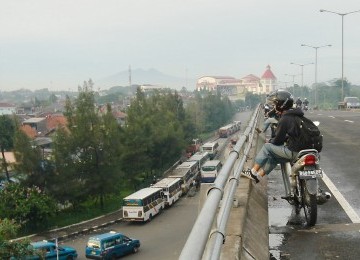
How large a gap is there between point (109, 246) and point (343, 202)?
24980 mm

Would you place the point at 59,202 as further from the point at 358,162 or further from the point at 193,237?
the point at 193,237

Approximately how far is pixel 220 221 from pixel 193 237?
1.05m

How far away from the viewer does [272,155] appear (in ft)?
20.9

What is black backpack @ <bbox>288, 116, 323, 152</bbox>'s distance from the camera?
237 inches

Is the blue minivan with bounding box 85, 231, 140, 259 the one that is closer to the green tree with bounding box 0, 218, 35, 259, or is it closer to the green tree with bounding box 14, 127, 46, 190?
the green tree with bounding box 0, 218, 35, 259

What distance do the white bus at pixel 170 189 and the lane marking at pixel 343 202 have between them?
1471 inches

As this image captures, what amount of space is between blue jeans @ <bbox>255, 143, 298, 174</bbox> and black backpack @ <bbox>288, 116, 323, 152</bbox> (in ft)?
0.60

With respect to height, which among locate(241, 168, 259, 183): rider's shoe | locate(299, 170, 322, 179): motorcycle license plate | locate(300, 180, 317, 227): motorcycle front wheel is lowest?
locate(300, 180, 317, 227): motorcycle front wheel

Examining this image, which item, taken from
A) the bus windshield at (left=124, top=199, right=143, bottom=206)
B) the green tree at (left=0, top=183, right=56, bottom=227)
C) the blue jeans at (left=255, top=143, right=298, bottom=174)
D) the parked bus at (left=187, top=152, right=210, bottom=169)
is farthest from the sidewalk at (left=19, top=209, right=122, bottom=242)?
the blue jeans at (left=255, top=143, right=298, bottom=174)

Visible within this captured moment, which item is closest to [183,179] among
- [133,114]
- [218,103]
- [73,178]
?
[133,114]

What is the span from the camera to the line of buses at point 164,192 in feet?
132

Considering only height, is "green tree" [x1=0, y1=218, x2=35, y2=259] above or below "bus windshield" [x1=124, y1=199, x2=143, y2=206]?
above

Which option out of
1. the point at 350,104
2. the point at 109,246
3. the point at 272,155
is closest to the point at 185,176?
the point at 350,104

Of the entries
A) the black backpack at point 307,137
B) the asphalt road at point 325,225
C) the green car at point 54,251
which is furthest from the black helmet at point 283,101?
the green car at point 54,251
